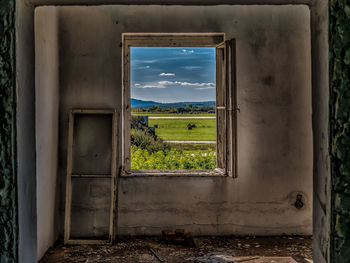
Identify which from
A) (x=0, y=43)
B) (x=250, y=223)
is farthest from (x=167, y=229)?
(x=0, y=43)

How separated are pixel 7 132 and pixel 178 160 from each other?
9.23 feet

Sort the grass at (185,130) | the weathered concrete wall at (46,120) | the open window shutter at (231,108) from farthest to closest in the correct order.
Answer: the grass at (185,130) < the open window shutter at (231,108) < the weathered concrete wall at (46,120)

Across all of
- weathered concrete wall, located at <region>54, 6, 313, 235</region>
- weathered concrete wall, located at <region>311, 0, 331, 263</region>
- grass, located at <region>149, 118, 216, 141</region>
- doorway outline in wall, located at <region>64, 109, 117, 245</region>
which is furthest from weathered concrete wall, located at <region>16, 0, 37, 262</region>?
grass, located at <region>149, 118, 216, 141</region>

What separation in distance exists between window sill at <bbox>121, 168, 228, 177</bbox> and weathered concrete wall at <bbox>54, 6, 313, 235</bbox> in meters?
0.06

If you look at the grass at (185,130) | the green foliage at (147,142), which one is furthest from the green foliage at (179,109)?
the green foliage at (147,142)

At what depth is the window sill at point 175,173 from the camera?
12.0 feet

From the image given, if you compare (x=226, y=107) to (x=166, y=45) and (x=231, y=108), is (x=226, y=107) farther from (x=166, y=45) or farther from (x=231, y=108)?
(x=166, y=45)

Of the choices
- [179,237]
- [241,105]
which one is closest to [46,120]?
[179,237]

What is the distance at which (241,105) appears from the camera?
12.0 feet

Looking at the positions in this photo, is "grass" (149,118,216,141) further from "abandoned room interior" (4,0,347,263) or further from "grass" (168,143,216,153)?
"abandoned room interior" (4,0,347,263)

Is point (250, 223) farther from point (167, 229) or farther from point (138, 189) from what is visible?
point (138, 189)

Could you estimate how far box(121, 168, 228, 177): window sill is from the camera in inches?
144

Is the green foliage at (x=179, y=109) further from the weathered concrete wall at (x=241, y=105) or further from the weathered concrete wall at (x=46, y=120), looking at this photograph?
the weathered concrete wall at (x=46, y=120)

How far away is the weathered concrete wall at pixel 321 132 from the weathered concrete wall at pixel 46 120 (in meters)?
2.47
